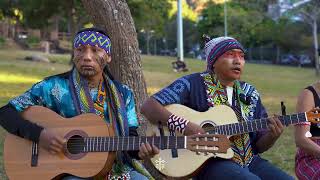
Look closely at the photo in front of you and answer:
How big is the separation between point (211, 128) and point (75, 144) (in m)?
1.00

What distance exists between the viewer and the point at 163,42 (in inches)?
3068

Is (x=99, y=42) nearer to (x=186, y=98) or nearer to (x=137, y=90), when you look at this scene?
(x=186, y=98)

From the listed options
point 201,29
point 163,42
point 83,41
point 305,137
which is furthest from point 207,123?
point 163,42

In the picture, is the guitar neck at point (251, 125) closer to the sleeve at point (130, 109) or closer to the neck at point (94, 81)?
the sleeve at point (130, 109)

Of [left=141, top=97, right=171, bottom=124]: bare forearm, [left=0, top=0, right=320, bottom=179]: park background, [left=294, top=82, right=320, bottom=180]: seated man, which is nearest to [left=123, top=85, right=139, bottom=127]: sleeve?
[left=141, top=97, right=171, bottom=124]: bare forearm

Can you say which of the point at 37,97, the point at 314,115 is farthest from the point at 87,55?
the point at 314,115

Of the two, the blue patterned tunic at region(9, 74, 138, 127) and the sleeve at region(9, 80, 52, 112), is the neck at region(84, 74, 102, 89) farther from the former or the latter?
the sleeve at region(9, 80, 52, 112)

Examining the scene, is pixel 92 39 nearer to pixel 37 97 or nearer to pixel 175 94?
pixel 37 97

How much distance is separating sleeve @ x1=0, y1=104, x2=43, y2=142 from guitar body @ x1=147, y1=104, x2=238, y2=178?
883 millimetres

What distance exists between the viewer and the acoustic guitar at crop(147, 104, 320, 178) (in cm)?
403

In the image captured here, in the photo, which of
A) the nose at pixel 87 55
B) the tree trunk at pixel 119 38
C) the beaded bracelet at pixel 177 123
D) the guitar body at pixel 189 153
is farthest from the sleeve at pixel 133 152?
the tree trunk at pixel 119 38

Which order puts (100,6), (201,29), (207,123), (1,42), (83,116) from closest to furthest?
(83,116)
(207,123)
(100,6)
(1,42)
(201,29)

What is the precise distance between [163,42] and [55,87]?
2918 inches

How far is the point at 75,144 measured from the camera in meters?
3.89
